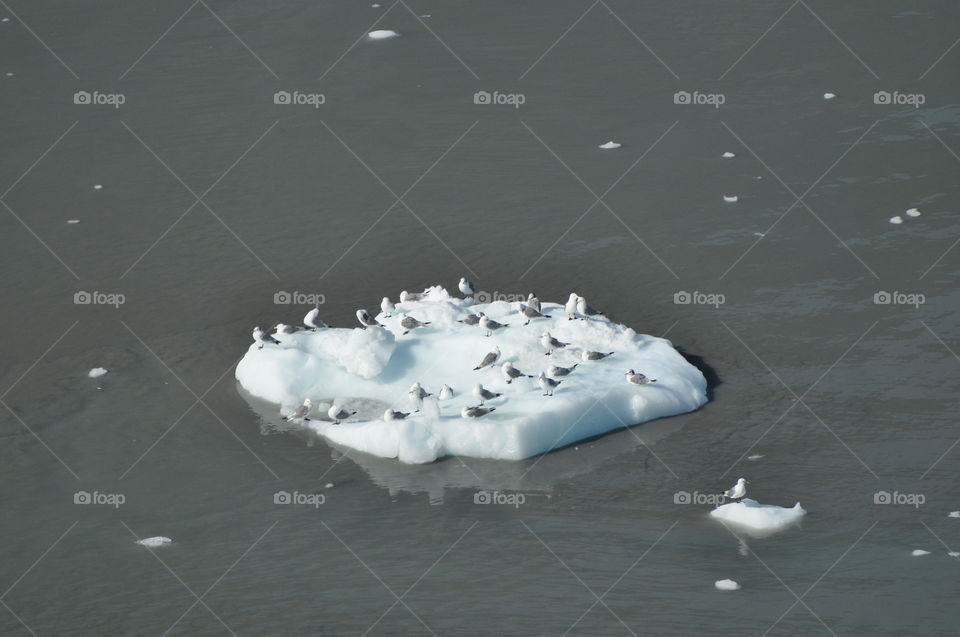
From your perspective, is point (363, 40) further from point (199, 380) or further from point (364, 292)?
point (199, 380)

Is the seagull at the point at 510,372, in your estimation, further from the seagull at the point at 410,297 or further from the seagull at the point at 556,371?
the seagull at the point at 410,297

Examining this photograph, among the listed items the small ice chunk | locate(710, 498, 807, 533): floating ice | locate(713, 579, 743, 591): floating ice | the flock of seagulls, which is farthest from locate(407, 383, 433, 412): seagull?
locate(713, 579, 743, 591): floating ice

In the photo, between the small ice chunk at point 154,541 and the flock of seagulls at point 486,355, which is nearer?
the small ice chunk at point 154,541

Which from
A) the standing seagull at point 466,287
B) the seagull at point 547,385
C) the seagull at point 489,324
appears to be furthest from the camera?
the standing seagull at point 466,287

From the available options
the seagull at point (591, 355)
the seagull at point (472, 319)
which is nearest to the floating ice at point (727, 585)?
the seagull at point (591, 355)

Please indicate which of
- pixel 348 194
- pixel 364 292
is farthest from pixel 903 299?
pixel 348 194

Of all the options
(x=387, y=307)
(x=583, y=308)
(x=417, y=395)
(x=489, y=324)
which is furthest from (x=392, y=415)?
(x=583, y=308)

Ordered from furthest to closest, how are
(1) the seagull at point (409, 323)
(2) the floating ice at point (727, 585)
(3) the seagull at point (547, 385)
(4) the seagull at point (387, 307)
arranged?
(4) the seagull at point (387, 307) → (1) the seagull at point (409, 323) → (3) the seagull at point (547, 385) → (2) the floating ice at point (727, 585)
